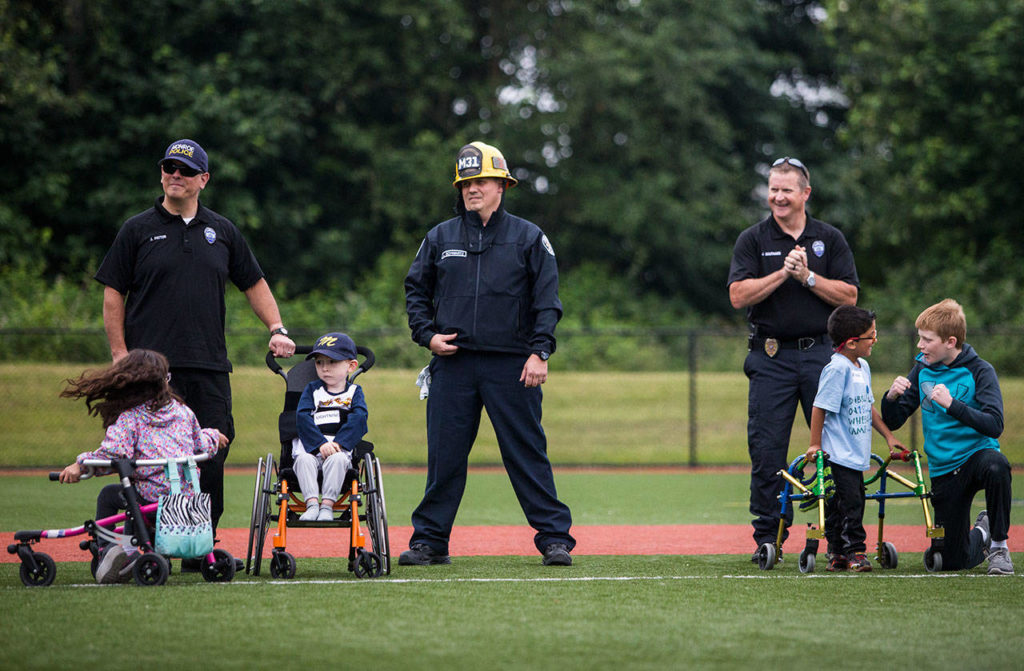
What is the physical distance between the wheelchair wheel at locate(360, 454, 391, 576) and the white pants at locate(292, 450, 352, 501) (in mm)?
127

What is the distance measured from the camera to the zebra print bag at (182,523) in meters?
6.04

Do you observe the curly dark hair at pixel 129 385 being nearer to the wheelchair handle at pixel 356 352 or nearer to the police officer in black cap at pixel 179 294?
the police officer in black cap at pixel 179 294

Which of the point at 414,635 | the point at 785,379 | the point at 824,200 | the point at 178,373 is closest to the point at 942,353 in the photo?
the point at 785,379

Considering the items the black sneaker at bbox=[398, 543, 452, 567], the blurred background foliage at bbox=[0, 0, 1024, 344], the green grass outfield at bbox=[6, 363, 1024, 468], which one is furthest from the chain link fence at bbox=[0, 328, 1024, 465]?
the black sneaker at bbox=[398, 543, 452, 567]

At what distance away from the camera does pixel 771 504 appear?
7.30 m

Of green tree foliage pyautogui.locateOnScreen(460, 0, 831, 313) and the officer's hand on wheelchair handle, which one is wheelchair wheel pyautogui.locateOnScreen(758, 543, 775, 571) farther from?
green tree foliage pyautogui.locateOnScreen(460, 0, 831, 313)

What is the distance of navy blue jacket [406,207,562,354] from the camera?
7.37 meters

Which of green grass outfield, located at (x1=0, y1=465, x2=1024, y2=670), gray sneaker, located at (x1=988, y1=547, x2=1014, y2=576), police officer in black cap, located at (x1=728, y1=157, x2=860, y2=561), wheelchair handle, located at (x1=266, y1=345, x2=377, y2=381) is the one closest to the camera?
green grass outfield, located at (x1=0, y1=465, x2=1024, y2=670)

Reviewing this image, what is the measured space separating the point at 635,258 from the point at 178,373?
2655cm

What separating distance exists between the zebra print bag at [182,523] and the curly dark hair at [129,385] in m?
0.39

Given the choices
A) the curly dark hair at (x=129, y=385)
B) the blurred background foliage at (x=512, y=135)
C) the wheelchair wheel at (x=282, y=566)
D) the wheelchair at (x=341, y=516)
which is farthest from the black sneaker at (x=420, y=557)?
the blurred background foliage at (x=512, y=135)

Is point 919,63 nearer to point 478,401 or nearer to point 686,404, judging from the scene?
point 686,404

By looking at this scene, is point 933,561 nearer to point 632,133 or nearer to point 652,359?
point 652,359

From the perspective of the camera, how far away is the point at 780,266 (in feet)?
24.6
